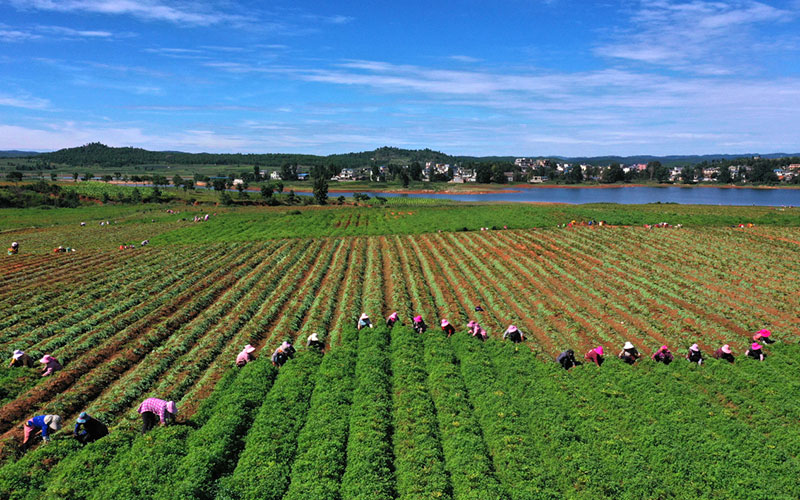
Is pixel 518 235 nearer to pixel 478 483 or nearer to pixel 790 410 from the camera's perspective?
pixel 790 410

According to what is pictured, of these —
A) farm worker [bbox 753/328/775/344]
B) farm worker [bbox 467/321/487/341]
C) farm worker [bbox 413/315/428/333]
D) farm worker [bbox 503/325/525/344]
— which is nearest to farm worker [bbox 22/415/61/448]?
farm worker [bbox 413/315/428/333]

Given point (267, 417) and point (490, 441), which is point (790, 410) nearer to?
point (490, 441)

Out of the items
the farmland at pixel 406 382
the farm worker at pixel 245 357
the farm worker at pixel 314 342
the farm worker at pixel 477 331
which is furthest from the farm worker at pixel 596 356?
the farm worker at pixel 245 357

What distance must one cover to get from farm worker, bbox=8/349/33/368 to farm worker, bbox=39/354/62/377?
1054mm

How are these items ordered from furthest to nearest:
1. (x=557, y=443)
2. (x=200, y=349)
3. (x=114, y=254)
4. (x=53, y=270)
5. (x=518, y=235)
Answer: (x=518, y=235), (x=114, y=254), (x=53, y=270), (x=200, y=349), (x=557, y=443)

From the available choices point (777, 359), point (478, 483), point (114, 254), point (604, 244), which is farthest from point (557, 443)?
point (114, 254)

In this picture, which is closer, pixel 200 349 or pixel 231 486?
pixel 231 486

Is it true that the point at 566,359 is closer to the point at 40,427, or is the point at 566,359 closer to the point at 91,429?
the point at 91,429

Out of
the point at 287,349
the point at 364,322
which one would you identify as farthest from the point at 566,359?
the point at 287,349

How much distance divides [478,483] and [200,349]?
622 inches

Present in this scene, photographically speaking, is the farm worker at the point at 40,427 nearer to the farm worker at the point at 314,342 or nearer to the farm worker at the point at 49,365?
the farm worker at the point at 49,365

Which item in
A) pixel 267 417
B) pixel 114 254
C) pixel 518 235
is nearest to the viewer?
→ pixel 267 417

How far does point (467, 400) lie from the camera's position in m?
16.6

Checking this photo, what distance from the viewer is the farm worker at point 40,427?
14562 mm
